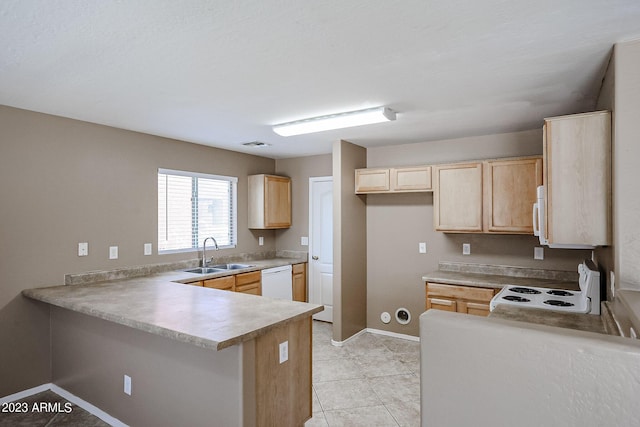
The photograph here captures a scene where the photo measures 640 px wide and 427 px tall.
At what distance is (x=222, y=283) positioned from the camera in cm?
406

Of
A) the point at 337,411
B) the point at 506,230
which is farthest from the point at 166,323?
the point at 506,230

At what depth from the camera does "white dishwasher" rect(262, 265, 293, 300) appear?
4.68 meters

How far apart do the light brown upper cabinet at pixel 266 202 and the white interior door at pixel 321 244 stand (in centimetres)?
45

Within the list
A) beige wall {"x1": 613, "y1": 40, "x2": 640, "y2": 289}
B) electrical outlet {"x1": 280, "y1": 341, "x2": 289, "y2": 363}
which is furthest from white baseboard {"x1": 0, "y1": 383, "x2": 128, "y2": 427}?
beige wall {"x1": 613, "y1": 40, "x2": 640, "y2": 289}

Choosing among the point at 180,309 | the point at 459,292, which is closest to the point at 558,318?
the point at 459,292

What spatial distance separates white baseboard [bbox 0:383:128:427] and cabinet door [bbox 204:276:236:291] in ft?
A: 4.53

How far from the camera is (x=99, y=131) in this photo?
3605 mm

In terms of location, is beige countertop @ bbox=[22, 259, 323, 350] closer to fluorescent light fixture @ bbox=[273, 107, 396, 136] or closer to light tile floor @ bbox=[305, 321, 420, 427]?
light tile floor @ bbox=[305, 321, 420, 427]

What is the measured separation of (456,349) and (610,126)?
1.77m

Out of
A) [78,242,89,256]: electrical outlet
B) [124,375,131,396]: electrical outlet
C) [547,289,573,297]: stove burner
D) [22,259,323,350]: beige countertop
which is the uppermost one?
[78,242,89,256]: electrical outlet

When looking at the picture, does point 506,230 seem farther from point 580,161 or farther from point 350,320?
point 350,320

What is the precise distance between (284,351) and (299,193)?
348cm

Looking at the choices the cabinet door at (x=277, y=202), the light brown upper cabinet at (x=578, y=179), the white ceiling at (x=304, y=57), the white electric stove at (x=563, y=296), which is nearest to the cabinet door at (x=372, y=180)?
the white ceiling at (x=304, y=57)

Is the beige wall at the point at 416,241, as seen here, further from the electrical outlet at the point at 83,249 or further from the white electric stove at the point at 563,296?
the electrical outlet at the point at 83,249
